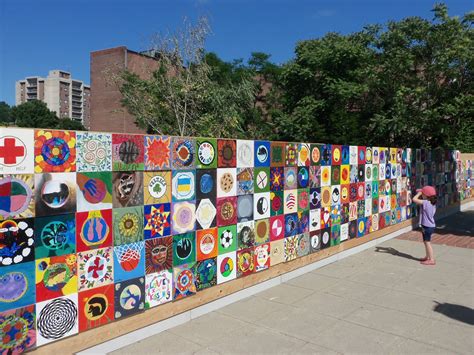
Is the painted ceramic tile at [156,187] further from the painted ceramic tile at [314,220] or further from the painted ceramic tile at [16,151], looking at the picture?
the painted ceramic tile at [314,220]

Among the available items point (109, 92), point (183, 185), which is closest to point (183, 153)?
point (183, 185)

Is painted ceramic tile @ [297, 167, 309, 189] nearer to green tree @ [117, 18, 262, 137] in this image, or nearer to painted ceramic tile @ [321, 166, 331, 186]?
painted ceramic tile @ [321, 166, 331, 186]

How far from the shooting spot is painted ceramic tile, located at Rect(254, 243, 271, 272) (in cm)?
579

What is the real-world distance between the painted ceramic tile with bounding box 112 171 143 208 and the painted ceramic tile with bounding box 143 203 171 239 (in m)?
0.17

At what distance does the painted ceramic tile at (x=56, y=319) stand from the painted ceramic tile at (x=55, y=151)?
114 centimetres

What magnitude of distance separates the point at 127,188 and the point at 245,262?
2176mm

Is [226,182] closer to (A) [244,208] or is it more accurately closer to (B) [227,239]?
(A) [244,208]

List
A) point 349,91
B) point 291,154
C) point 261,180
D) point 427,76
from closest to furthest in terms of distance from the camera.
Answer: point 261,180, point 291,154, point 427,76, point 349,91

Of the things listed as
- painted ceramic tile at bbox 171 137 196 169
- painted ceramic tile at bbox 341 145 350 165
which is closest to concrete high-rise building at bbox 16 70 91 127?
painted ceramic tile at bbox 341 145 350 165

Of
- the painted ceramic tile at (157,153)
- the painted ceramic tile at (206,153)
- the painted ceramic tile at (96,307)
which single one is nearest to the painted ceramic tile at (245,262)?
the painted ceramic tile at (206,153)

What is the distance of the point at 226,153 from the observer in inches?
206

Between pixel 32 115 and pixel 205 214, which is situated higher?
pixel 32 115

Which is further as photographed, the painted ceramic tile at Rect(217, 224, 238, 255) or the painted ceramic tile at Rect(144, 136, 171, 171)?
the painted ceramic tile at Rect(217, 224, 238, 255)

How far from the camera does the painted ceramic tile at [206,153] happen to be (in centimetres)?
485
